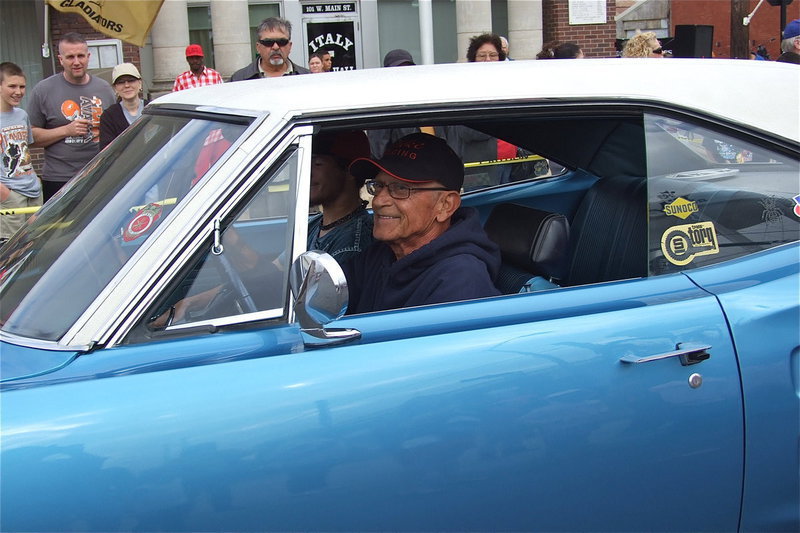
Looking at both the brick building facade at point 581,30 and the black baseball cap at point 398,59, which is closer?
the black baseball cap at point 398,59

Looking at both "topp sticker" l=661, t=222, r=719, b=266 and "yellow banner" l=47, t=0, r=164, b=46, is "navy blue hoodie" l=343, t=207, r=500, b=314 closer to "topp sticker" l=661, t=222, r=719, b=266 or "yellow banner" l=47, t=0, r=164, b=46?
"topp sticker" l=661, t=222, r=719, b=266

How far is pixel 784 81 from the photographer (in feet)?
8.20

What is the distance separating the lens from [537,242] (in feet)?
10.0

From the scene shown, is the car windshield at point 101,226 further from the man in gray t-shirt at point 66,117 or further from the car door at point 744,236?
the man in gray t-shirt at point 66,117

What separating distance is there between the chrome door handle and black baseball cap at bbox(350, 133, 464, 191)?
3.42ft

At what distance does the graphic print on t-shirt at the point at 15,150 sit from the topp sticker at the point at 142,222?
5.32 metres

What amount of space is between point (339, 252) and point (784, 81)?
5.40 feet

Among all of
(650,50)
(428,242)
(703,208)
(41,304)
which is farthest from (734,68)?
(650,50)

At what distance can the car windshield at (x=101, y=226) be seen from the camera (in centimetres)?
204

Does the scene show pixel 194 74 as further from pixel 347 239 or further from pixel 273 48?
pixel 347 239

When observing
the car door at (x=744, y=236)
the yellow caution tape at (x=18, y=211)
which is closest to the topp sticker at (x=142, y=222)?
the car door at (x=744, y=236)

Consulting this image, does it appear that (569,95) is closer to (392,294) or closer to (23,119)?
(392,294)

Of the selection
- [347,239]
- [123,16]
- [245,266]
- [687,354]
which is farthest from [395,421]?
[123,16]

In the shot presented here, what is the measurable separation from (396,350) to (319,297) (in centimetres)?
22
